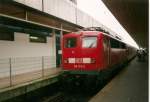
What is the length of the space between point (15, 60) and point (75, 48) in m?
2.88

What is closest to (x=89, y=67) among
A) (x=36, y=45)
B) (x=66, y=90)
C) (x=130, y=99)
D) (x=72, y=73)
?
(x=72, y=73)

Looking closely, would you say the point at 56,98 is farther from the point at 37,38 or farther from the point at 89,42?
the point at 37,38

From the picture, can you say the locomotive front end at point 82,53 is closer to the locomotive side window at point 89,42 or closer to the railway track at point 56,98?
the locomotive side window at point 89,42

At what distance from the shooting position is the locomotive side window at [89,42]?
1039 centimetres

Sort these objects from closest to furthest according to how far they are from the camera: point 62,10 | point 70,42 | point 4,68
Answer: point 4,68 < point 70,42 < point 62,10

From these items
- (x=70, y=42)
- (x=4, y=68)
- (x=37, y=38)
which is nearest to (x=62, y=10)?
(x=37, y=38)

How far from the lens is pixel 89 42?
34.7 ft

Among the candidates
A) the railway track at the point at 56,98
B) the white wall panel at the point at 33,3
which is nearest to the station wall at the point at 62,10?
the white wall panel at the point at 33,3

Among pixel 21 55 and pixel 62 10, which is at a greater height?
pixel 62 10

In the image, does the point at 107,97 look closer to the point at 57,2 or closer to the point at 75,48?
the point at 75,48

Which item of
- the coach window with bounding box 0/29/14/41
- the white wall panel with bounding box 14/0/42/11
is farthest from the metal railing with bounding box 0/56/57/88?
the white wall panel with bounding box 14/0/42/11

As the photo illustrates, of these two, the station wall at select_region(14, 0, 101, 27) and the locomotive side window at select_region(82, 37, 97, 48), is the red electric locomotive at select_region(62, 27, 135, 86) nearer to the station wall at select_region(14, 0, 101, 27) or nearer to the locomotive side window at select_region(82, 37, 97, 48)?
the locomotive side window at select_region(82, 37, 97, 48)

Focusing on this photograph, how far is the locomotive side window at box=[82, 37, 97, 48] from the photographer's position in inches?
409

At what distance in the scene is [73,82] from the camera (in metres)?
10.7
